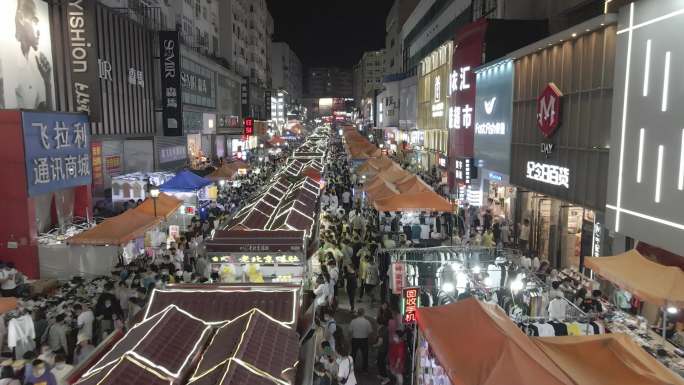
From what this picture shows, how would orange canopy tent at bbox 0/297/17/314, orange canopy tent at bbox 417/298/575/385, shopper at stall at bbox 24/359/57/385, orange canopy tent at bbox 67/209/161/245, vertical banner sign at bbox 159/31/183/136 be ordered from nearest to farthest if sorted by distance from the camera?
orange canopy tent at bbox 417/298/575/385
shopper at stall at bbox 24/359/57/385
orange canopy tent at bbox 0/297/17/314
orange canopy tent at bbox 67/209/161/245
vertical banner sign at bbox 159/31/183/136

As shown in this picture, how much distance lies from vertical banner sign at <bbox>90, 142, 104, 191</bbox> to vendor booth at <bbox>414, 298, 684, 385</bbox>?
23.2 metres

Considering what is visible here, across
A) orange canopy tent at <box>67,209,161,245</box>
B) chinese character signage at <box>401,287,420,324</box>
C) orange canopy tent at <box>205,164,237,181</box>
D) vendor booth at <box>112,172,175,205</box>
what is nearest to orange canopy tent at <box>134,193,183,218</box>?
orange canopy tent at <box>67,209,161,245</box>

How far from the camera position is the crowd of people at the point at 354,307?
911 centimetres

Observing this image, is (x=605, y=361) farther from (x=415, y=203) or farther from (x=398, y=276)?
(x=415, y=203)

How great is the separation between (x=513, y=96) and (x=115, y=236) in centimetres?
1430

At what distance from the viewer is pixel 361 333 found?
11008 millimetres

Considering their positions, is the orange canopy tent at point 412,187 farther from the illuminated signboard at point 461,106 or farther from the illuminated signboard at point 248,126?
the illuminated signboard at point 248,126

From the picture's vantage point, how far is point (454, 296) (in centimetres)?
1159

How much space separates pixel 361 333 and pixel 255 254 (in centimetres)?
320

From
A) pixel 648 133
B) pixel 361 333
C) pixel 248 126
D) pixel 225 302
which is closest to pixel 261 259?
pixel 361 333

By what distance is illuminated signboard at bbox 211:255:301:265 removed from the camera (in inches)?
502

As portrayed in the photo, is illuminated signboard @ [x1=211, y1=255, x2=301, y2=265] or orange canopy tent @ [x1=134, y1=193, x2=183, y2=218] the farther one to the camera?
orange canopy tent @ [x1=134, y1=193, x2=183, y2=218]

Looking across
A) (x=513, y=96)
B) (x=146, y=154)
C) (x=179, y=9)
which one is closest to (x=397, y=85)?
(x=179, y=9)

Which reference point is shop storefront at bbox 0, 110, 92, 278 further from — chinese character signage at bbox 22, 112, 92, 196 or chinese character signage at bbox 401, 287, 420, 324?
chinese character signage at bbox 401, 287, 420, 324
